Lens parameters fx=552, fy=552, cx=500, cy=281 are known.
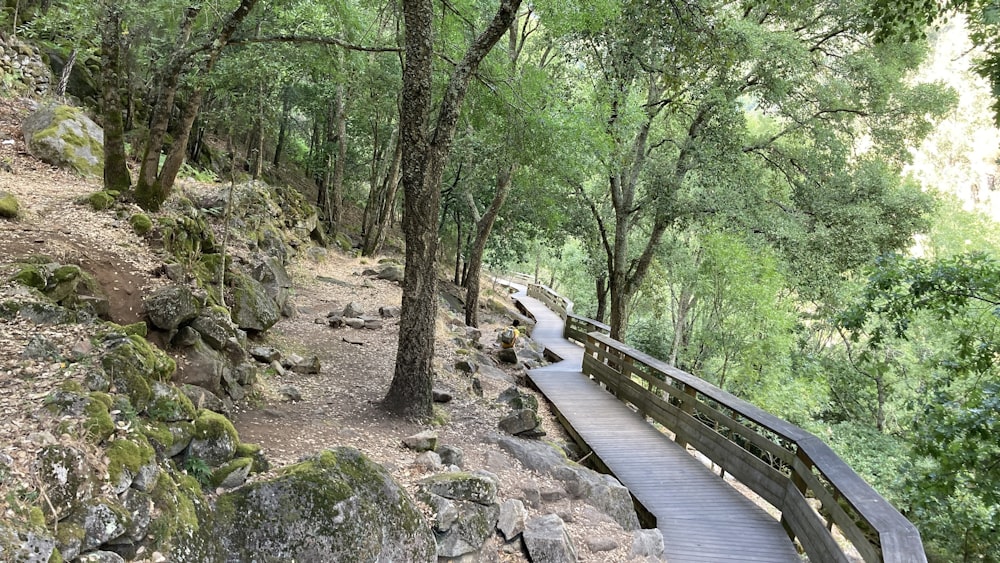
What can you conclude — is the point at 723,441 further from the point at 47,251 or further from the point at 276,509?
the point at 47,251

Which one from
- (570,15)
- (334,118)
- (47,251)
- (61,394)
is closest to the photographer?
(61,394)

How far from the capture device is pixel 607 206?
17.0 meters

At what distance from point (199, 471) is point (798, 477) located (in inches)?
201

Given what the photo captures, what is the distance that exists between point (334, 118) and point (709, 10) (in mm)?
16087

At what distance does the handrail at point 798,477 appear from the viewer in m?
3.66

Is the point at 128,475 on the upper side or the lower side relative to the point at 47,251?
lower

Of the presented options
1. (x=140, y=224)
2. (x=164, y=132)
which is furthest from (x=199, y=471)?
(x=164, y=132)

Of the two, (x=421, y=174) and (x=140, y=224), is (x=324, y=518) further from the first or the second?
(x=140, y=224)

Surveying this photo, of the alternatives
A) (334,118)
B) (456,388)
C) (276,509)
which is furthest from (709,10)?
(334,118)

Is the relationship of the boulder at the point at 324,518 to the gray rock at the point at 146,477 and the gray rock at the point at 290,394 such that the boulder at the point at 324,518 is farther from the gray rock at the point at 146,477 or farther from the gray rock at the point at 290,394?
the gray rock at the point at 290,394

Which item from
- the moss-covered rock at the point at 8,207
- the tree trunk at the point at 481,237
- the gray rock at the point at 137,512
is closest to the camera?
the gray rock at the point at 137,512

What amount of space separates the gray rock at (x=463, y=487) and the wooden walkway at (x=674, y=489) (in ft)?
6.26

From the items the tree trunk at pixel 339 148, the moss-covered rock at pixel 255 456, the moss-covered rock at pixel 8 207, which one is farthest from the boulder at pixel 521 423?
the tree trunk at pixel 339 148

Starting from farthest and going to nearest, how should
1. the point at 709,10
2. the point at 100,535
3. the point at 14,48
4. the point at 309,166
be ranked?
1. the point at 309,166
2. the point at 14,48
3. the point at 709,10
4. the point at 100,535
